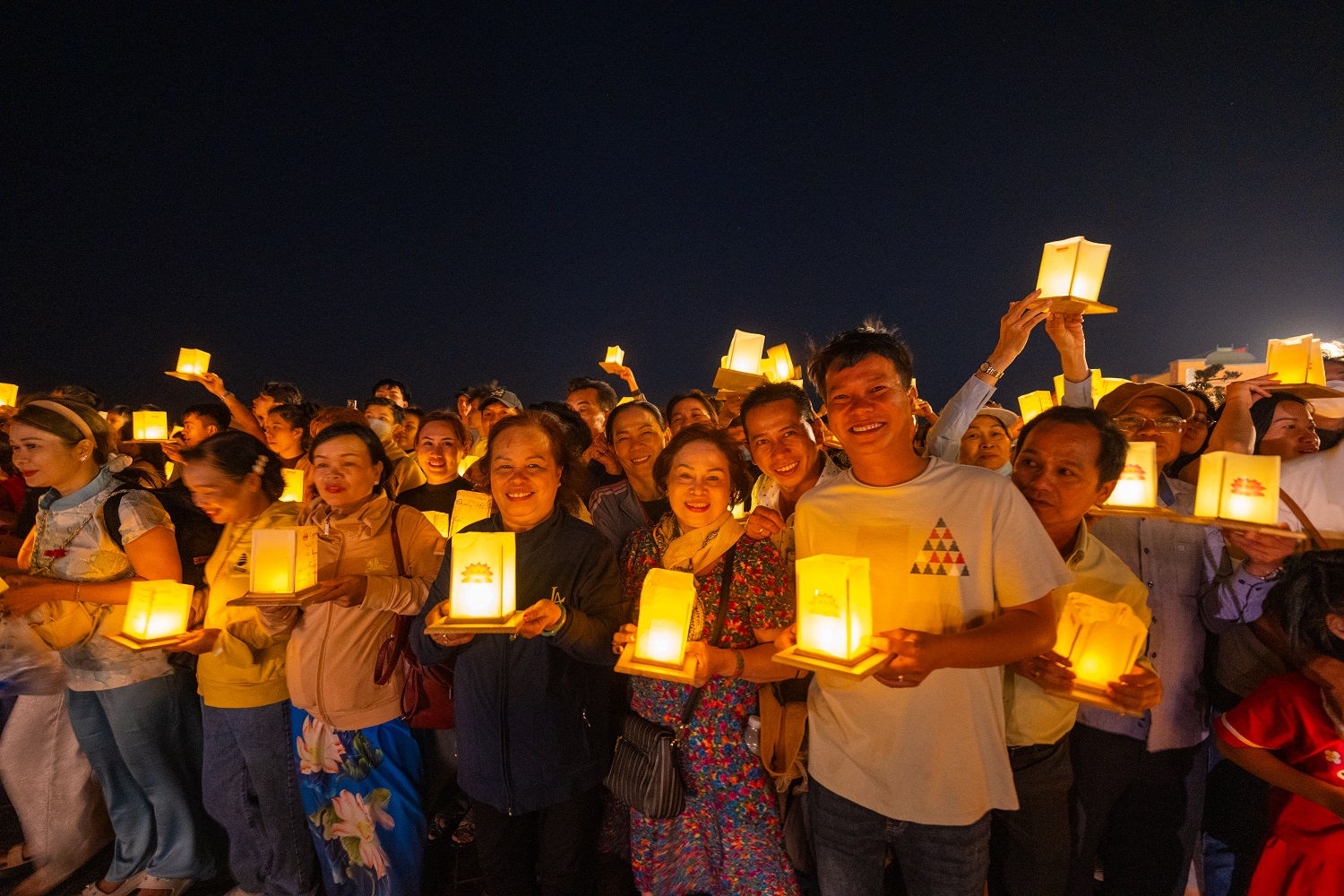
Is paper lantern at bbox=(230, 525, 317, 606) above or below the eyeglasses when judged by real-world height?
below

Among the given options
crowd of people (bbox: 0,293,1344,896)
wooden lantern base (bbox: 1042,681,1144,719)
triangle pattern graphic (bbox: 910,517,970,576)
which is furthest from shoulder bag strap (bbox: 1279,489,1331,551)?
triangle pattern graphic (bbox: 910,517,970,576)

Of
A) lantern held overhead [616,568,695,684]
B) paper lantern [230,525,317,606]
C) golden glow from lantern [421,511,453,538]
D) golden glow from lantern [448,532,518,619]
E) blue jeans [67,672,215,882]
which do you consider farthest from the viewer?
golden glow from lantern [421,511,453,538]

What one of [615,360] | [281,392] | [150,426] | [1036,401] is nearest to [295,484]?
[281,392]

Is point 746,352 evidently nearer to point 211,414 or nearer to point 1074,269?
point 1074,269

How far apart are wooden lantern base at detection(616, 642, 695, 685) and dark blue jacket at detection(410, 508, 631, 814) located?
317 millimetres

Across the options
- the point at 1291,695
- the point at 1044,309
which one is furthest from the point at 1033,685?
the point at 1044,309

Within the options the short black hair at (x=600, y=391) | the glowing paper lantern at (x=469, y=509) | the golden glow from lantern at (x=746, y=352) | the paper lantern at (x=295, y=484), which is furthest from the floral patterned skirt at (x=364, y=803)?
the golden glow from lantern at (x=746, y=352)

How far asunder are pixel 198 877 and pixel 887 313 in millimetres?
23786

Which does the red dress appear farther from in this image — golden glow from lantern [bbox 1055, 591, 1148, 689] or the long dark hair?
the long dark hair

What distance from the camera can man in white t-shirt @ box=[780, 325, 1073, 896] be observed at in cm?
161

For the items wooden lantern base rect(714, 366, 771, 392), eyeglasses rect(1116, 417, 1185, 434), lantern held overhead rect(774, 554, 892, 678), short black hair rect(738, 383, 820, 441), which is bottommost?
lantern held overhead rect(774, 554, 892, 678)

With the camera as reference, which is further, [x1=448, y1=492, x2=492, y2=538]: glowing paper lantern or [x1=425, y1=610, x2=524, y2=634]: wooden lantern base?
[x1=448, y1=492, x2=492, y2=538]: glowing paper lantern

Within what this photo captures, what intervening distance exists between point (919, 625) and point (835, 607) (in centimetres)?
36

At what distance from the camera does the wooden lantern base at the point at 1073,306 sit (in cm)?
263
